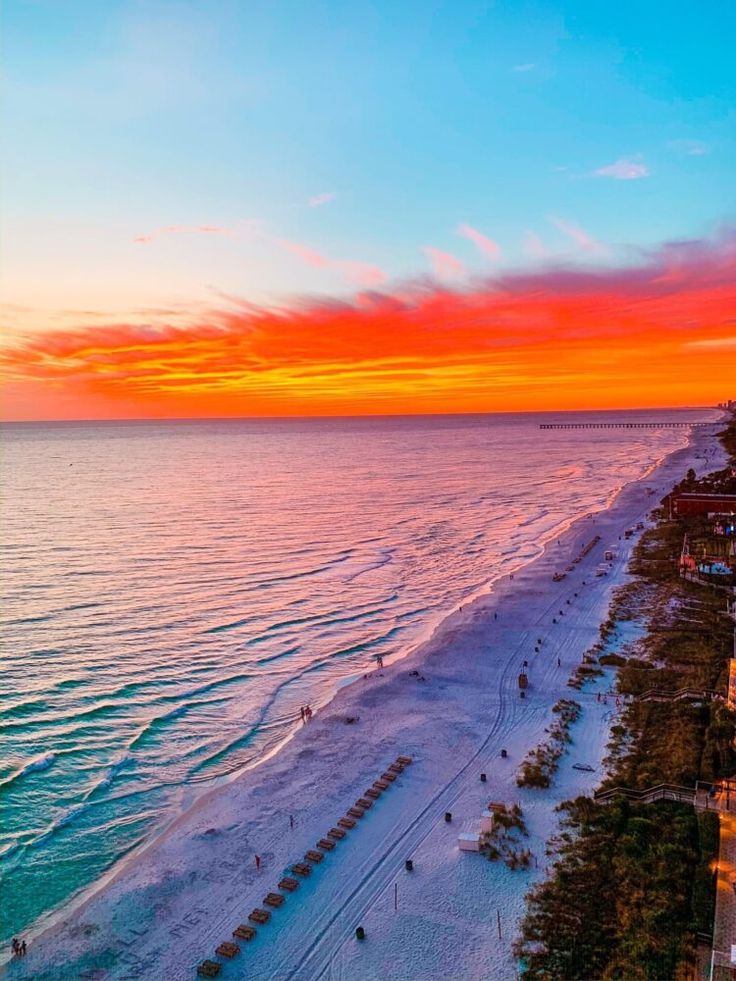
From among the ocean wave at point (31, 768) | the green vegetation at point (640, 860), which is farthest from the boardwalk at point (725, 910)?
the ocean wave at point (31, 768)

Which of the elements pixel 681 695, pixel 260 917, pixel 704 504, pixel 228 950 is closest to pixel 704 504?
pixel 704 504

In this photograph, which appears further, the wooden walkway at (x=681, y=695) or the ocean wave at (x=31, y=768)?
the wooden walkway at (x=681, y=695)

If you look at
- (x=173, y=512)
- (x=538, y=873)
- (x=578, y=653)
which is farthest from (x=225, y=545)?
(x=538, y=873)

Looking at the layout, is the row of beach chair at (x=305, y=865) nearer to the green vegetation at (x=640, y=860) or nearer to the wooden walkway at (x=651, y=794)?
the green vegetation at (x=640, y=860)

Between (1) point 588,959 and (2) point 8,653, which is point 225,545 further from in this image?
(1) point 588,959

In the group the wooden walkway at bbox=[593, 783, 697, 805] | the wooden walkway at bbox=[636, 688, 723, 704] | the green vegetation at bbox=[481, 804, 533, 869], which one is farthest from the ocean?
the wooden walkway at bbox=[636, 688, 723, 704]
